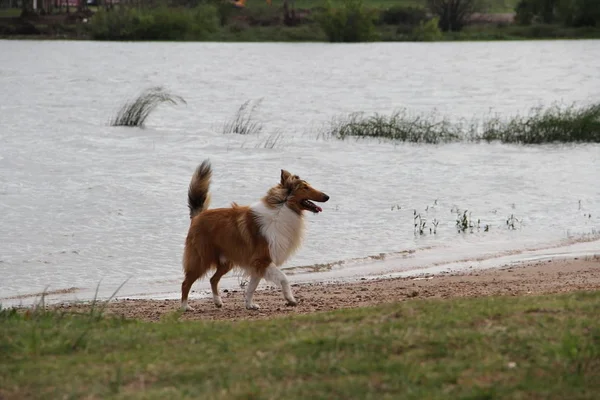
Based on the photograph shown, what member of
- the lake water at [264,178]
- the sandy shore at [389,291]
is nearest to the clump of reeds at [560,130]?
the lake water at [264,178]

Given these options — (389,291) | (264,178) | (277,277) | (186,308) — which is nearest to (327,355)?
(277,277)

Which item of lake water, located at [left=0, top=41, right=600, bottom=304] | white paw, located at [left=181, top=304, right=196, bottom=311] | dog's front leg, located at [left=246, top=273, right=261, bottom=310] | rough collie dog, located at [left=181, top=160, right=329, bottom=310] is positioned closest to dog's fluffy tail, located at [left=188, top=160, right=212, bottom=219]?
rough collie dog, located at [left=181, top=160, right=329, bottom=310]

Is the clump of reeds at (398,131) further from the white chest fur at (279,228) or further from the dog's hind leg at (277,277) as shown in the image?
the dog's hind leg at (277,277)

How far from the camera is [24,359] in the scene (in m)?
6.76

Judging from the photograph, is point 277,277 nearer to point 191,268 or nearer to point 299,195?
point 299,195

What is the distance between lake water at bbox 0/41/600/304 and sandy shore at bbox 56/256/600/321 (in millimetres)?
1253

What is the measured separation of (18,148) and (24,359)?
24057 mm

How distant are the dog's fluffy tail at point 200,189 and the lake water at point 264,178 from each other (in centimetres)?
165

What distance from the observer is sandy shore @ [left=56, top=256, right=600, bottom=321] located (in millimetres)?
10602

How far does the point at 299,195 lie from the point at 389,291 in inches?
64.0

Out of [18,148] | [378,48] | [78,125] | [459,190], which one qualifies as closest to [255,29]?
[378,48]

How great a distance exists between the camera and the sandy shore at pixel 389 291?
10602mm

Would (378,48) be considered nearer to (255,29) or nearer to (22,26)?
(255,29)

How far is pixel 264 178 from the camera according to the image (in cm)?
2456
